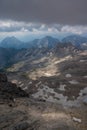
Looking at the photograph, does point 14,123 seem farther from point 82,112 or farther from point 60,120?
point 82,112

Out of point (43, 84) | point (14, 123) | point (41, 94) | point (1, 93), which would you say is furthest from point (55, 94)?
point (14, 123)

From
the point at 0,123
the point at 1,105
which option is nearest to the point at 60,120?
the point at 0,123

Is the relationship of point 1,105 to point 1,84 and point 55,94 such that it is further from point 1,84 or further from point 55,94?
point 55,94

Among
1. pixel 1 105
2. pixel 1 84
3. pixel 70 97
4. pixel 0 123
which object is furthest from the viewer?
pixel 70 97

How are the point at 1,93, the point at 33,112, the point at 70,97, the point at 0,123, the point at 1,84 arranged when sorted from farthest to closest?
the point at 70,97, the point at 1,84, the point at 1,93, the point at 33,112, the point at 0,123

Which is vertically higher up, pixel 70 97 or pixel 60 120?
pixel 60 120

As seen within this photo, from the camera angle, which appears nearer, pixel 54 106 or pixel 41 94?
pixel 54 106
